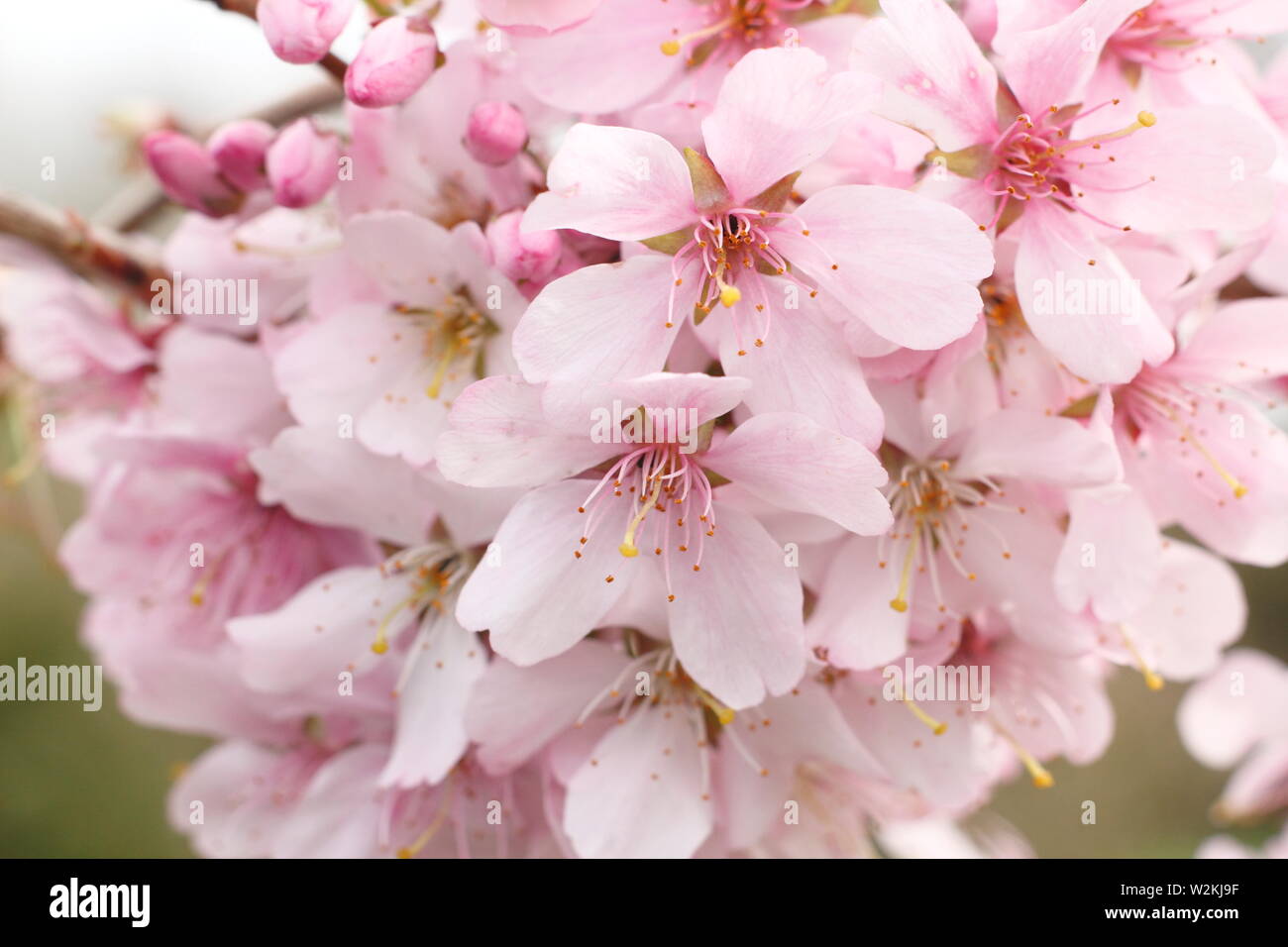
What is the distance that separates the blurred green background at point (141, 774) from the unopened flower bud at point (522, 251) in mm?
1986

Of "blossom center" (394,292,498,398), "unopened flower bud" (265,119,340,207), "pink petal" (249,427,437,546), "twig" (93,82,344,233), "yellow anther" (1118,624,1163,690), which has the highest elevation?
"twig" (93,82,344,233)

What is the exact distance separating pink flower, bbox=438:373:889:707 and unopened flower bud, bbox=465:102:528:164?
162 millimetres

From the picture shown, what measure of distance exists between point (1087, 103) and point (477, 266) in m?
0.39

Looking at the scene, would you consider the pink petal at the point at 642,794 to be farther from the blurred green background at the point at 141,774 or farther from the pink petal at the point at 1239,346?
the blurred green background at the point at 141,774

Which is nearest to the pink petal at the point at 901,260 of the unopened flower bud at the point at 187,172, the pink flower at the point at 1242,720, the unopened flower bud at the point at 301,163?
the unopened flower bud at the point at 301,163

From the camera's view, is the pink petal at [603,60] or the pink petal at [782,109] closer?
the pink petal at [782,109]

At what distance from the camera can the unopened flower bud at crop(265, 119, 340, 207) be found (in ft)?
2.22

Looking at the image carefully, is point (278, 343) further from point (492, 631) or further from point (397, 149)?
point (492, 631)

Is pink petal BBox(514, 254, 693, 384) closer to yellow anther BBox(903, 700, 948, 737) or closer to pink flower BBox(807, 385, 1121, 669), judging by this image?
pink flower BBox(807, 385, 1121, 669)

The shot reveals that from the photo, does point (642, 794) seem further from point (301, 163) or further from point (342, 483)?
point (301, 163)

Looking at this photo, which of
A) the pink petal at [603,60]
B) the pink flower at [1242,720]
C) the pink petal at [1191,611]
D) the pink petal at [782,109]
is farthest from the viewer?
the pink flower at [1242,720]

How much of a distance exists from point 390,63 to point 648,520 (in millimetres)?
313

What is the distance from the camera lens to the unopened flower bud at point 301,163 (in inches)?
26.6

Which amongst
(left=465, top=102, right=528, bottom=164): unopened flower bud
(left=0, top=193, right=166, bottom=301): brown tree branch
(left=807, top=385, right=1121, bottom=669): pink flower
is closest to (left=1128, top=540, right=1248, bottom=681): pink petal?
(left=807, top=385, right=1121, bottom=669): pink flower
